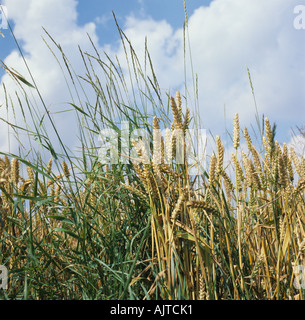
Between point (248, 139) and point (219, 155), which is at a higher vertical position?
point (248, 139)

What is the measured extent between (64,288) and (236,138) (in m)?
0.79

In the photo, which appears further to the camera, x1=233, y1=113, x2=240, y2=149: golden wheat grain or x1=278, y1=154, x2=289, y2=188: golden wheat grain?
x1=233, y1=113, x2=240, y2=149: golden wheat grain

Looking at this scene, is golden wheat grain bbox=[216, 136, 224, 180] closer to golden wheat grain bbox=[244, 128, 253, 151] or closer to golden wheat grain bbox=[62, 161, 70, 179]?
golden wheat grain bbox=[244, 128, 253, 151]

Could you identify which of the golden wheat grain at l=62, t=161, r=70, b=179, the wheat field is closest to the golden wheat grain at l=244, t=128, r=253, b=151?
the wheat field

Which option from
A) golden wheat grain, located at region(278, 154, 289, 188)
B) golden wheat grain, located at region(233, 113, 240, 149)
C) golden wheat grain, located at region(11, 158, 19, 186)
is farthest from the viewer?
golden wheat grain, located at region(11, 158, 19, 186)

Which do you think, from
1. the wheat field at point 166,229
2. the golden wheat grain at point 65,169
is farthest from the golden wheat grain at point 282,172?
the golden wheat grain at point 65,169

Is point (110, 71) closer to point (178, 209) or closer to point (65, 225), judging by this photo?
point (65, 225)

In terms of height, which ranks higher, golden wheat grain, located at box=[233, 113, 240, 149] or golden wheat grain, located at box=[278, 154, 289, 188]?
golden wheat grain, located at box=[233, 113, 240, 149]

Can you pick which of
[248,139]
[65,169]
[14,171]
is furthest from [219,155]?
[14,171]

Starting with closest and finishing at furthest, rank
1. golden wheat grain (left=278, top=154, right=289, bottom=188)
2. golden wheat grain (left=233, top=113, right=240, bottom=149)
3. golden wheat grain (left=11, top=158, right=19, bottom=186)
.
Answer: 1. golden wheat grain (left=278, top=154, right=289, bottom=188)
2. golden wheat grain (left=233, top=113, right=240, bottom=149)
3. golden wheat grain (left=11, top=158, right=19, bottom=186)

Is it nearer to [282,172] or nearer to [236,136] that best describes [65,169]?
[236,136]
